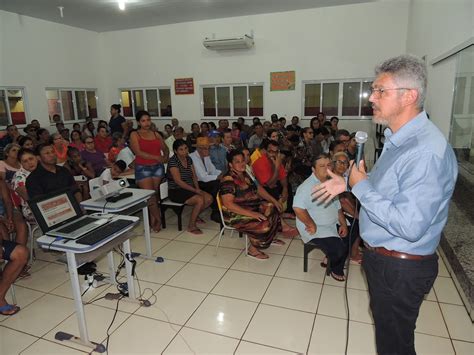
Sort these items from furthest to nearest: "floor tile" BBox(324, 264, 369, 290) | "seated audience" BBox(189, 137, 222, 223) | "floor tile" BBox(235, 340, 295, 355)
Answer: "seated audience" BBox(189, 137, 222, 223) < "floor tile" BBox(324, 264, 369, 290) < "floor tile" BBox(235, 340, 295, 355)

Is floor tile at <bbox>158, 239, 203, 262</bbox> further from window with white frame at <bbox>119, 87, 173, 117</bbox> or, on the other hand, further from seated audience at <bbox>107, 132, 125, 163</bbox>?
window with white frame at <bbox>119, 87, 173, 117</bbox>

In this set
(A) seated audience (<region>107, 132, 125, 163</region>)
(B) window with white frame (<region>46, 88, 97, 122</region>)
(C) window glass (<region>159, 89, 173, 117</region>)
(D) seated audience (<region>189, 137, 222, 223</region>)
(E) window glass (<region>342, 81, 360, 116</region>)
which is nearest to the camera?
(D) seated audience (<region>189, 137, 222, 223</region>)

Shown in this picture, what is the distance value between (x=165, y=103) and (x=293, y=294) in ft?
26.7

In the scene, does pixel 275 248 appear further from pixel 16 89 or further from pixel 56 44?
pixel 56 44

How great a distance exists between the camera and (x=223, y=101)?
901 centimetres

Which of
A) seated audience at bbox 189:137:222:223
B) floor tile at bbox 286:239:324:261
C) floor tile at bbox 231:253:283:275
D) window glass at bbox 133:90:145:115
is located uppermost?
window glass at bbox 133:90:145:115

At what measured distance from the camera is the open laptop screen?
2.01 meters

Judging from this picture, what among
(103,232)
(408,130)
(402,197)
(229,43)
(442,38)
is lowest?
(103,232)

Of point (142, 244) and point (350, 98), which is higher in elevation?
point (350, 98)

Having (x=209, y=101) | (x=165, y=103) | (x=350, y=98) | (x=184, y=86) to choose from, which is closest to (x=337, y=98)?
(x=350, y=98)

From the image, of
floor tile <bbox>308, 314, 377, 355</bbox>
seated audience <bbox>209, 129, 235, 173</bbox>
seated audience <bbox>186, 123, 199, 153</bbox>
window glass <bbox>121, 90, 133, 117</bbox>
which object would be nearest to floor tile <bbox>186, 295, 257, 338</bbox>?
floor tile <bbox>308, 314, 377, 355</bbox>

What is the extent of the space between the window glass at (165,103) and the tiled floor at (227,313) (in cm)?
692

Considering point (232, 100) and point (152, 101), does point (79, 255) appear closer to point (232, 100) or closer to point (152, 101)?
point (232, 100)

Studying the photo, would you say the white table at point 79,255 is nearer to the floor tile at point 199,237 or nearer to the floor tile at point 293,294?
the floor tile at point 293,294
